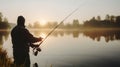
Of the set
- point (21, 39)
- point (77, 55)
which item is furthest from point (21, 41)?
point (77, 55)

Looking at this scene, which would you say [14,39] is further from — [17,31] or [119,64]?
[119,64]

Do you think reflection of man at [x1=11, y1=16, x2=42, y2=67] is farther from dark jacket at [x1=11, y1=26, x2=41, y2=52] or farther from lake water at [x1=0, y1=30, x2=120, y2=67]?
lake water at [x1=0, y1=30, x2=120, y2=67]

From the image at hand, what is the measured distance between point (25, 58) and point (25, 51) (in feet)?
0.59

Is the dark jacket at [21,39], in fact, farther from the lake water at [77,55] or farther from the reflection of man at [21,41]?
the lake water at [77,55]

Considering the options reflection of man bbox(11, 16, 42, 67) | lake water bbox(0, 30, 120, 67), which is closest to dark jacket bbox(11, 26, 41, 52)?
reflection of man bbox(11, 16, 42, 67)

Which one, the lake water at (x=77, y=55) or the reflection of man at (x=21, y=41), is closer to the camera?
the reflection of man at (x=21, y=41)

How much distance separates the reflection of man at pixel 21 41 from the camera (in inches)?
279

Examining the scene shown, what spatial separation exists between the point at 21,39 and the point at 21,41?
0.06 m

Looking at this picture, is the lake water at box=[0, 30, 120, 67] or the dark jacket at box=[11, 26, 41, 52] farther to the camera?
the lake water at box=[0, 30, 120, 67]

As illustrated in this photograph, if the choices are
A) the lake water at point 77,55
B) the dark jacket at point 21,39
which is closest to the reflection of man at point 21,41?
the dark jacket at point 21,39

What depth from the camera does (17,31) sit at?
23.3ft

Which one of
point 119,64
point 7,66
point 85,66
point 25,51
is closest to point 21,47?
point 25,51

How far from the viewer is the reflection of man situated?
7078mm

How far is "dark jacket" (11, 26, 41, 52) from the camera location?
708 cm
